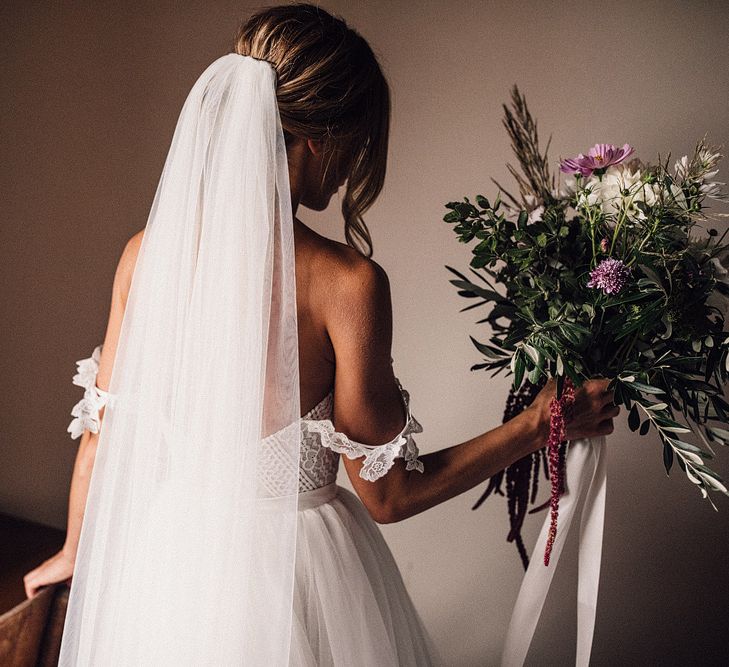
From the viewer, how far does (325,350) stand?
1047 millimetres

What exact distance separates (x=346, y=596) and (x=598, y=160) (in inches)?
32.7

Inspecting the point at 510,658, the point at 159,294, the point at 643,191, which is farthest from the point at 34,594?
the point at 643,191

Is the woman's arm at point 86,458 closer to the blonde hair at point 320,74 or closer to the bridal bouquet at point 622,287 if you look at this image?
the blonde hair at point 320,74

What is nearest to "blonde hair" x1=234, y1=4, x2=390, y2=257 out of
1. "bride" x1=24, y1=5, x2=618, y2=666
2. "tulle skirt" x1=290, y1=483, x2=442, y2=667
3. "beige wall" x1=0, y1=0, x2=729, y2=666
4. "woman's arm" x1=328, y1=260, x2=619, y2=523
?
"bride" x1=24, y1=5, x2=618, y2=666

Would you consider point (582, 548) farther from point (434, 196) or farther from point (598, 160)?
point (434, 196)

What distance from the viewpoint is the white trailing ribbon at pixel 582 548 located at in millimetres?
1284

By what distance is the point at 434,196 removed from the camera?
1818 mm

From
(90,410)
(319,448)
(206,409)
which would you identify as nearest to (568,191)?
(319,448)

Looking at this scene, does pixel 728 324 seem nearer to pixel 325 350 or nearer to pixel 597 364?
pixel 597 364

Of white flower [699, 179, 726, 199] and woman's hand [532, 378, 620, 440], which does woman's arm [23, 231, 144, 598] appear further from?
white flower [699, 179, 726, 199]

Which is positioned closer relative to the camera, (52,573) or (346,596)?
(346,596)

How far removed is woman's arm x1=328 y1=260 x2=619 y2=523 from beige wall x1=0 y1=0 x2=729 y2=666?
0.53m

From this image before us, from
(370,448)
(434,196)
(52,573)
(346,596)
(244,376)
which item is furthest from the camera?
(434,196)

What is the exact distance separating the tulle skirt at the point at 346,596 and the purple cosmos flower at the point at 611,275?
57 cm
